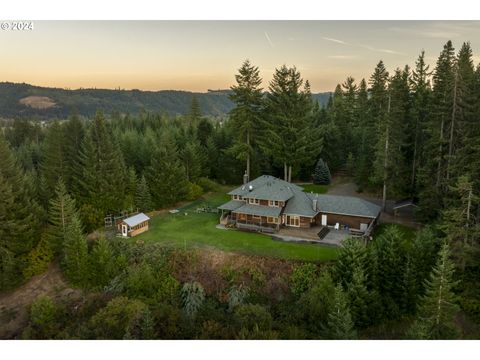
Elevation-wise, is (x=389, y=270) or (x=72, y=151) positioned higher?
(x=72, y=151)

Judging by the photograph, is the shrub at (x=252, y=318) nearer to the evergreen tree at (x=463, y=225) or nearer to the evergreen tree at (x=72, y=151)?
the evergreen tree at (x=463, y=225)

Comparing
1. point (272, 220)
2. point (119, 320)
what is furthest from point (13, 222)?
point (272, 220)

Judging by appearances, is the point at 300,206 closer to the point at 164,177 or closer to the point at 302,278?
the point at 302,278

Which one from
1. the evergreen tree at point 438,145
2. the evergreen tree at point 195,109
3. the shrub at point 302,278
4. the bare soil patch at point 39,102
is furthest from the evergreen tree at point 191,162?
the bare soil patch at point 39,102

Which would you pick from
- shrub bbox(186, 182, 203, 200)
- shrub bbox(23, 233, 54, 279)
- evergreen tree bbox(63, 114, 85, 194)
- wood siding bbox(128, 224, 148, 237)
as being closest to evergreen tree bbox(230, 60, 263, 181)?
shrub bbox(186, 182, 203, 200)

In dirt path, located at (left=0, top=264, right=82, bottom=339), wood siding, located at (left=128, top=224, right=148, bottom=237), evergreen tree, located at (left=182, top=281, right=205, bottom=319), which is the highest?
wood siding, located at (left=128, top=224, right=148, bottom=237)

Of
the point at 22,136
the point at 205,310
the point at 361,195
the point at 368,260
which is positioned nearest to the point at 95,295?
the point at 205,310

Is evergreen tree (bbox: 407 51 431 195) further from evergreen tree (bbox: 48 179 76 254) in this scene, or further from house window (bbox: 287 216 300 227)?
evergreen tree (bbox: 48 179 76 254)
